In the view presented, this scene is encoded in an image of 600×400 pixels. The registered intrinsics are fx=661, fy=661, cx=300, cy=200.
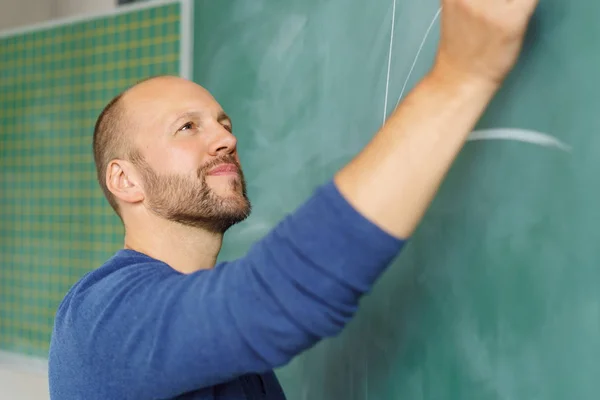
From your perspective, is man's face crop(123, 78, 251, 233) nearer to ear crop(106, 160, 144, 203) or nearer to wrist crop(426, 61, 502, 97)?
ear crop(106, 160, 144, 203)

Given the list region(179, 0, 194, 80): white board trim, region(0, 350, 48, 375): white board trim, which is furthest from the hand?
region(0, 350, 48, 375): white board trim

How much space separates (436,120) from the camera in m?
0.56

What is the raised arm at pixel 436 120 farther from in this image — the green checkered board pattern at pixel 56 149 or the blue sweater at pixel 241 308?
the green checkered board pattern at pixel 56 149

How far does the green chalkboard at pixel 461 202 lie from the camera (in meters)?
0.79

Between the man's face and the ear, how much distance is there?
0.01 meters

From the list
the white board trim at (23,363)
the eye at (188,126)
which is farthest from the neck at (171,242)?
the white board trim at (23,363)

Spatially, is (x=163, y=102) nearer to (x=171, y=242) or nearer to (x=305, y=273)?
(x=171, y=242)

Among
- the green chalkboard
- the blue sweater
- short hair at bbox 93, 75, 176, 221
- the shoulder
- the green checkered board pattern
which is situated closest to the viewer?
the blue sweater

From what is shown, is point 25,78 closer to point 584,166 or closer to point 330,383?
point 330,383

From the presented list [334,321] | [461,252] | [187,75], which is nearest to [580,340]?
[461,252]

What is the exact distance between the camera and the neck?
877 millimetres

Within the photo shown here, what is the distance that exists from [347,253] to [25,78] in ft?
4.92

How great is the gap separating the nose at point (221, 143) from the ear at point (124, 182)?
0.37 ft

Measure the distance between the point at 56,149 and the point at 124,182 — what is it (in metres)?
0.89
